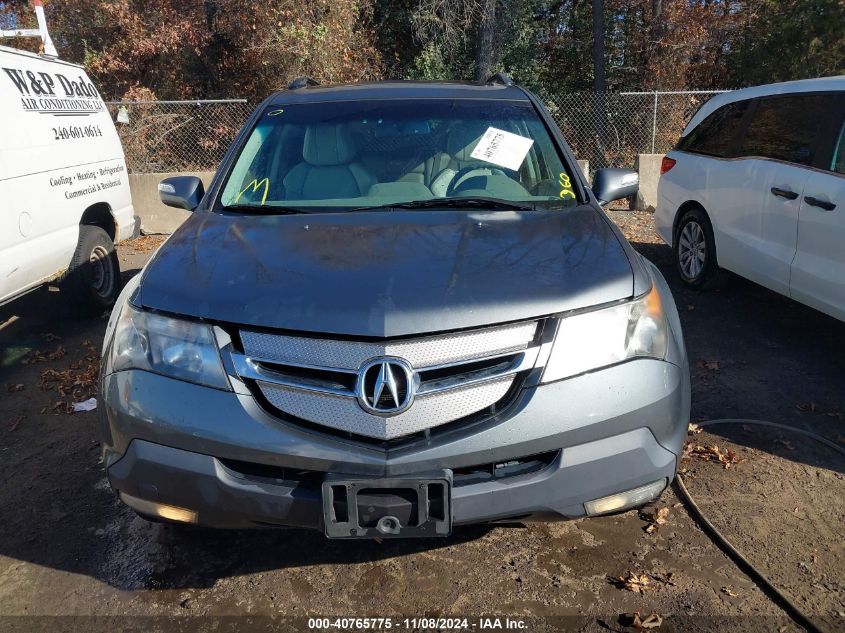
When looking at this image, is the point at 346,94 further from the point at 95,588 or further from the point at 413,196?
the point at 95,588

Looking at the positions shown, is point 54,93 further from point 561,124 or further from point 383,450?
point 561,124

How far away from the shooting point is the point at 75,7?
14.5 metres

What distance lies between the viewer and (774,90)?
17.7 feet

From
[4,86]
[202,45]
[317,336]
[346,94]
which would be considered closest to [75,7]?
[202,45]

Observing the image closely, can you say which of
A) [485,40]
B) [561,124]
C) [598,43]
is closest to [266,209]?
[561,124]

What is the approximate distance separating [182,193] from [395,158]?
3.76 feet

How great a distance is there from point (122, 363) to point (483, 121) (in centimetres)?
221

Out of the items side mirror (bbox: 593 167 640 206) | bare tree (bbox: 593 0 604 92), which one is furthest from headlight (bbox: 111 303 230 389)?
bare tree (bbox: 593 0 604 92)

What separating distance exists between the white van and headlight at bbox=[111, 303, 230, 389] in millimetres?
2853

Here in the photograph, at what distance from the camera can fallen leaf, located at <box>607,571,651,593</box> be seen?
2658 millimetres

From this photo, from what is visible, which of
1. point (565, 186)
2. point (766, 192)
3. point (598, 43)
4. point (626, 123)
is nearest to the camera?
point (565, 186)

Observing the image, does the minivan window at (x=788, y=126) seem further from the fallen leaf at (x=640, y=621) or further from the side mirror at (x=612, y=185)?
the fallen leaf at (x=640, y=621)

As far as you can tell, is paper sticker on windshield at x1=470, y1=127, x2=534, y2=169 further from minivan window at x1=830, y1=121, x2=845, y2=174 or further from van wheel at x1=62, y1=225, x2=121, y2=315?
van wheel at x1=62, y1=225, x2=121, y2=315

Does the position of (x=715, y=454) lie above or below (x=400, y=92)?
below
